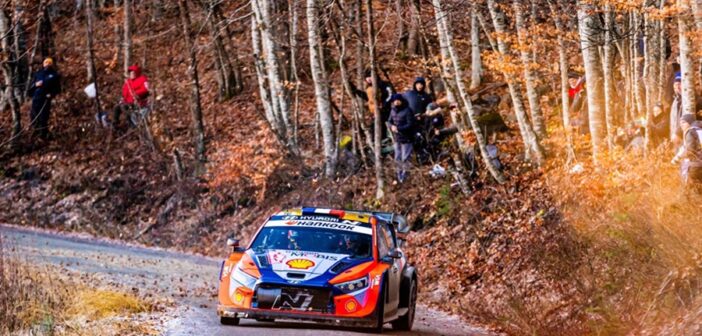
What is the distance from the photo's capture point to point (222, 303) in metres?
15.8

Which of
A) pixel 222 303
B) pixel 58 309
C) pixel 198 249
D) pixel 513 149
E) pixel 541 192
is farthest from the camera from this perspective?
pixel 198 249

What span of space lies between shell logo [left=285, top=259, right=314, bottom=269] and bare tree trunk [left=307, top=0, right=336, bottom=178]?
14.3 m

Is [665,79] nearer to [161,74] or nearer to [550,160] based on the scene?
[550,160]

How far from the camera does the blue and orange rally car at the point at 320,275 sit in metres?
15.3

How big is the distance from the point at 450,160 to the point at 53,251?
961 cm

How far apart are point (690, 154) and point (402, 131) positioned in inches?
459

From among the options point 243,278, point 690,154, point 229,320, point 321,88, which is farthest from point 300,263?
point 321,88

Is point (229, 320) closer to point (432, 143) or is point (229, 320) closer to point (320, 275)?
point (320, 275)

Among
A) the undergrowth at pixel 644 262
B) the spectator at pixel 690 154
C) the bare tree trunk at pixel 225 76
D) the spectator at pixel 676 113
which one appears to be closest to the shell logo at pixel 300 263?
the undergrowth at pixel 644 262

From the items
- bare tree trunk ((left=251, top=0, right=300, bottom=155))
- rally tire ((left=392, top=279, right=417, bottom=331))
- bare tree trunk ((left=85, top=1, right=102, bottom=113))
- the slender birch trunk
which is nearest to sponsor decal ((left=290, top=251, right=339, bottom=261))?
rally tire ((left=392, top=279, right=417, bottom=331))

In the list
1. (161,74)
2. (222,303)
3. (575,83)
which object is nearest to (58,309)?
(222,303)

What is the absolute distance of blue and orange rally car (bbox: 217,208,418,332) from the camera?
603 inches

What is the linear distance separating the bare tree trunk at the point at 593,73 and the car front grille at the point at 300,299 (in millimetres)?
8350

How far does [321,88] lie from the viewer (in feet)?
104
